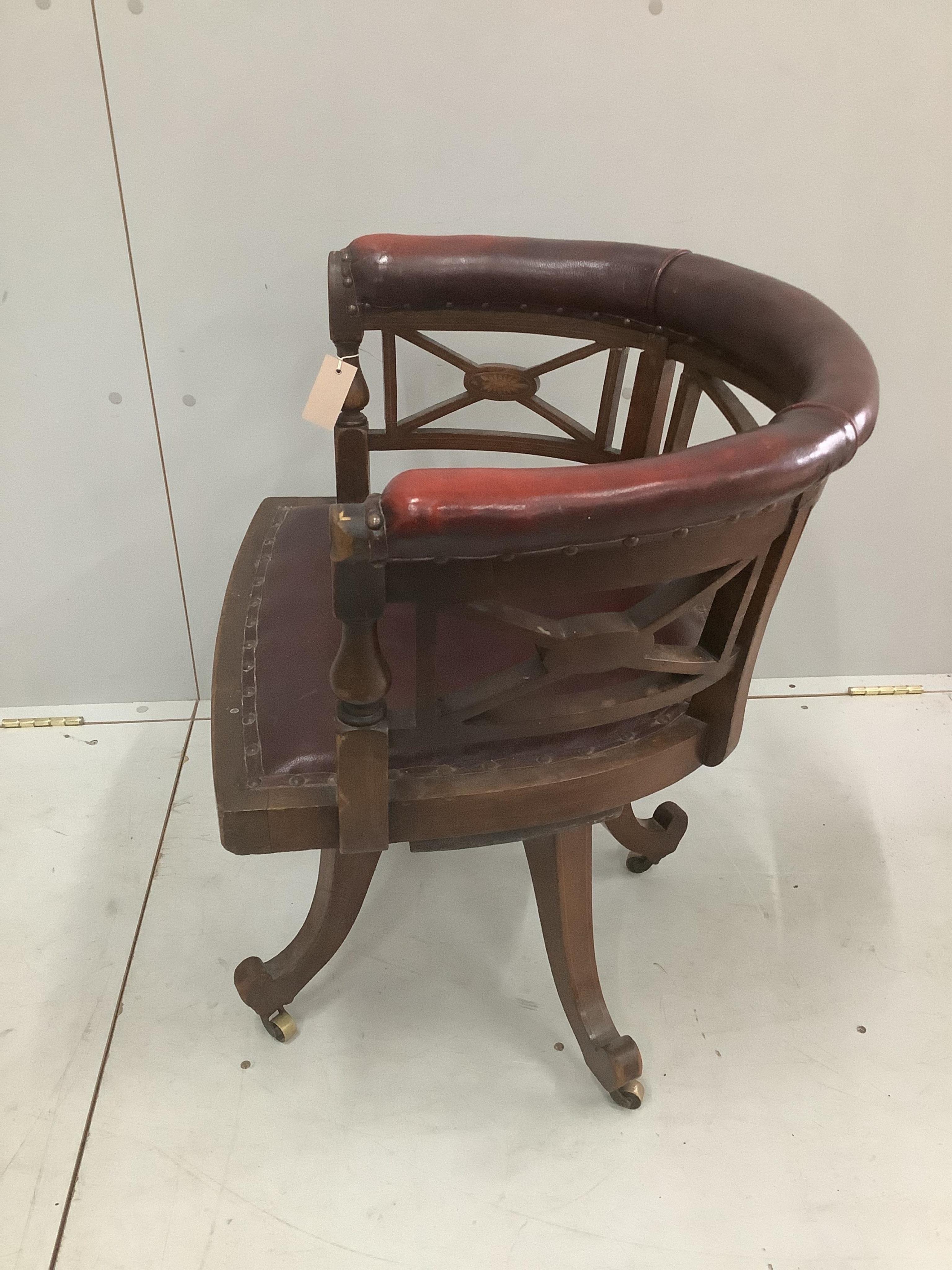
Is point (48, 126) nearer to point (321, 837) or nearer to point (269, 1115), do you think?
point (321, 837)

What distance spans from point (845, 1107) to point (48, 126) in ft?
5.39

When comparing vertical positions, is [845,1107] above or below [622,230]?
below

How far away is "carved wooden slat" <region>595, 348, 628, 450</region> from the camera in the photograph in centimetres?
113

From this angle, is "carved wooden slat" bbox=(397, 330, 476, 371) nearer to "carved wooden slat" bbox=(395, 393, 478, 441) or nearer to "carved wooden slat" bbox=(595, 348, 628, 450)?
"carved wooden slat" bbox=(395, 393, 478, 441)

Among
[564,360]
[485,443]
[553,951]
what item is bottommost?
[553,951]

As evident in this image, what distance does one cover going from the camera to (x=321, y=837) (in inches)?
33.8

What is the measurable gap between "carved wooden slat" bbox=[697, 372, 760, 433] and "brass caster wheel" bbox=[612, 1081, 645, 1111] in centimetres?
77

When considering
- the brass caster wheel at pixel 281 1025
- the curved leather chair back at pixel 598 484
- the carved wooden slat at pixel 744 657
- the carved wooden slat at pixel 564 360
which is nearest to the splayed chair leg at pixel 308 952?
the brass caster wheel at pixel 281 1025

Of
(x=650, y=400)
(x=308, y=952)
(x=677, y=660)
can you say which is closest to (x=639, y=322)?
(x=650, y=400)

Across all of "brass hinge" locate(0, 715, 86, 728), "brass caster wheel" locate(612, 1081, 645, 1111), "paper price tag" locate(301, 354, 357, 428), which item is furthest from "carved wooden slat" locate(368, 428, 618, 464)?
"brass hinge" locate(0, 715, 86, 728)

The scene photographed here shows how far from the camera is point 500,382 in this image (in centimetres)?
118

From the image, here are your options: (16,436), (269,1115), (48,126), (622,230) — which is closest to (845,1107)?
(269,1115)

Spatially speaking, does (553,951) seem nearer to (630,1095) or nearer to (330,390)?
(630,1095)

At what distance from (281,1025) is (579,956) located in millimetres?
393
